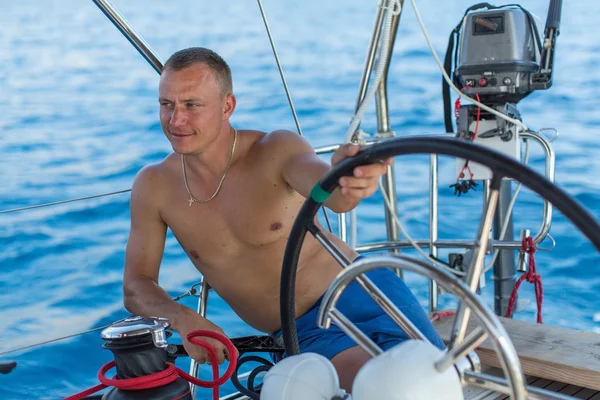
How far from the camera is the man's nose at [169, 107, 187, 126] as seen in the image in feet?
5.68

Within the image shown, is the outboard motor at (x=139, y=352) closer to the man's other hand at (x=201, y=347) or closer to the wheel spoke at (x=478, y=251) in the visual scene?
the man's other hand at (x=201, y=347)

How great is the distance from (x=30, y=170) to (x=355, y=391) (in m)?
6.65

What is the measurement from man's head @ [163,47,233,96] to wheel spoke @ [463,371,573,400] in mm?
1058

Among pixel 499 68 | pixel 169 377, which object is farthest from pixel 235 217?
pixel 499 68

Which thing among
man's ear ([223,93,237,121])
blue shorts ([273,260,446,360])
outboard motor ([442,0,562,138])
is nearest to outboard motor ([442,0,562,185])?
outboard motor ([442,0,562,138])

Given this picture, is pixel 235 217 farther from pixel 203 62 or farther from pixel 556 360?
pixel 556 360

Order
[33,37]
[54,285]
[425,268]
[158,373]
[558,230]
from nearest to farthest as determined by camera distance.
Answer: [425,268]
[158,373]
[54,285]
[558,230]
[33,37]

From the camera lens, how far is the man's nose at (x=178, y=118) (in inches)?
68.2

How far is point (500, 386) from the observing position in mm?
909

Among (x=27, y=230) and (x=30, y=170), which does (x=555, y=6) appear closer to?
(x=27, y=230)

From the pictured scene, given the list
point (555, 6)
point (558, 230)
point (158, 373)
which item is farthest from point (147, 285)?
point (558, 230)

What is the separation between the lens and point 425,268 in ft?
3.09

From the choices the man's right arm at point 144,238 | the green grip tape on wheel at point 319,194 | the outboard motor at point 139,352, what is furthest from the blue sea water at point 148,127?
the green grip tape on wheel at point 319,194

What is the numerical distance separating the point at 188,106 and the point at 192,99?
0.02 m
